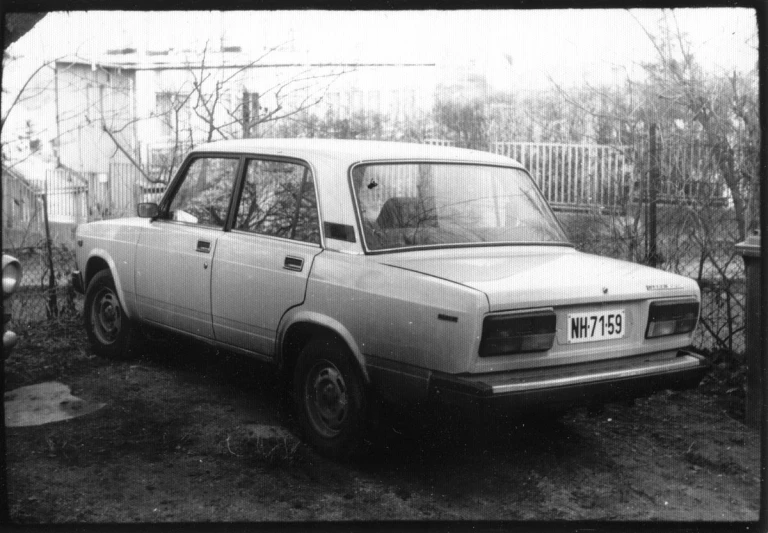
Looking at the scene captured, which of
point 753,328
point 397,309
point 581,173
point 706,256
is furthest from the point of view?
point 581,173

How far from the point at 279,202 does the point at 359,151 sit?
59cm

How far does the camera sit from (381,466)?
452cm

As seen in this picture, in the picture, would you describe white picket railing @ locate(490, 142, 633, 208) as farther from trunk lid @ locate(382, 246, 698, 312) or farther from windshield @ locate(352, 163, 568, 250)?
trunk lid @ locate(382, 246, 698, 312)

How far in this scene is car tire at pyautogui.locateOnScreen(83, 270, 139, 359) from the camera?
21.0 feet

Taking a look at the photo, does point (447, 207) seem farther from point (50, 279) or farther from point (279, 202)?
point (50, 279)

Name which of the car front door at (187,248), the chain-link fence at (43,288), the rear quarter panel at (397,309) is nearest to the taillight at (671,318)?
the rear quarter panel at (397,309)

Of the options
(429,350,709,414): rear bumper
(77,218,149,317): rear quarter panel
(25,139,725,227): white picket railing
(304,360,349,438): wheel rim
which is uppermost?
(25,139,725,227): white picket railing

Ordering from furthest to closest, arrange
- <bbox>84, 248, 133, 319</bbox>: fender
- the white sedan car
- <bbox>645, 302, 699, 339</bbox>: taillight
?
<bbox>84, 248, 133, 319</bbox>: fender, <bbox>645, 302, 699, 339</bbox>: taillight, the white sedan car

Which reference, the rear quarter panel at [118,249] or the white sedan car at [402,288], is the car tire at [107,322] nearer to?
the rear quarter panel at [118,249]

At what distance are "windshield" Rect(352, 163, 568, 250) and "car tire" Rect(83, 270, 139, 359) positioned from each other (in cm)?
Result: 265

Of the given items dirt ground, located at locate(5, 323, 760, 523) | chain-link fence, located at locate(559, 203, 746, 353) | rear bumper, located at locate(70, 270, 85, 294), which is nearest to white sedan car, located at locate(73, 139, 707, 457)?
dirt ground, located at locate(5, 323, 760, 523)

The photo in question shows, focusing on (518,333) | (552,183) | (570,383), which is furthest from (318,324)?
(552,183)

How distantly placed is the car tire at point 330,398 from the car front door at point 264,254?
32 cm

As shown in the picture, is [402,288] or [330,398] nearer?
[402,288]
